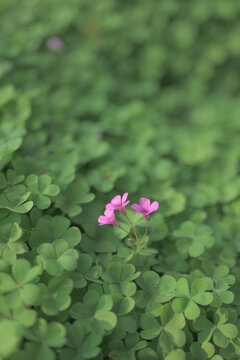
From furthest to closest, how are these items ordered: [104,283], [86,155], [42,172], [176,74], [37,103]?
[176,74], [37,103], [86,155], [42,172], [104,283]

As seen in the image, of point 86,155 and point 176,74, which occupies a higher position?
point 86,155

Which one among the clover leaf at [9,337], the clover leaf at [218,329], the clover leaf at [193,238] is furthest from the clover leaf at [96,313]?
the clover leaf at [193,238]

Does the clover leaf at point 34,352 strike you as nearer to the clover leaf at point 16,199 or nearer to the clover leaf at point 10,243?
the clover leaf at point 10,243

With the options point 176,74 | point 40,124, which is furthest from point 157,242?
point 176,74

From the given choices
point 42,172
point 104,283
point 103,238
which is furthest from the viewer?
point 42,172

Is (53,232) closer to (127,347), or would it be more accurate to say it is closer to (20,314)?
(20,314)

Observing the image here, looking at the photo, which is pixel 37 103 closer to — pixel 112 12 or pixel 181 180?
pixel 181 180

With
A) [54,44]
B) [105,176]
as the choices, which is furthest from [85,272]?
[54,44]

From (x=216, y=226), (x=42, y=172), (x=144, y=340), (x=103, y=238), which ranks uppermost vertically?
(x=42, y=172)
